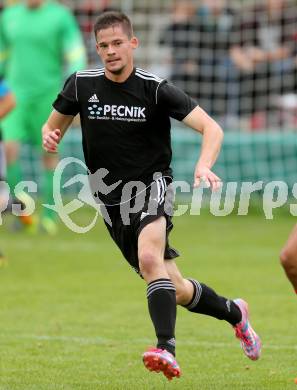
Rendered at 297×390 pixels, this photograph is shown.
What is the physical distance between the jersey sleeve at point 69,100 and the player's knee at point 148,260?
3.54 ft

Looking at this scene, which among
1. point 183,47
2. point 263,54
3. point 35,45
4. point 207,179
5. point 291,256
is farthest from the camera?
point 183,47

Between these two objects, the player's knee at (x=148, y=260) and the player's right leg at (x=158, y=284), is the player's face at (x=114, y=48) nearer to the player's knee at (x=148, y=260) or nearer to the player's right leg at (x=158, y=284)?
the player's right leg at (x=158, y=284)

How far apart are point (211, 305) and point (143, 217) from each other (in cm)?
88

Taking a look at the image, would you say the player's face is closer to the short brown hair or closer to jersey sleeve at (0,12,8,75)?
the short brown hair

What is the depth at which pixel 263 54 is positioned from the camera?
17594 mm

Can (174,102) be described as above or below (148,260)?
above

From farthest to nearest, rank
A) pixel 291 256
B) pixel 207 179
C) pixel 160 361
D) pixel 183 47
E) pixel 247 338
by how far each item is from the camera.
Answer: pixel 183 47
pixel 247 338
pixel 291 256
pixel 207 179
pixel 160 361

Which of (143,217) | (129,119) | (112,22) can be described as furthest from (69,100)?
(143,217)

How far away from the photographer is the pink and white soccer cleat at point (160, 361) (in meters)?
5.59

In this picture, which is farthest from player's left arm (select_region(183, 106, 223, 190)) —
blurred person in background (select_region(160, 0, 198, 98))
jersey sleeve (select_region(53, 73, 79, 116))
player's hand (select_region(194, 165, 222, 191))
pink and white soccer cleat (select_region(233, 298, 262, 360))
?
blurred person in background (select_region(160, 0, 198, 98))

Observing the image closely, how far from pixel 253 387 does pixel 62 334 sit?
2.02 meters

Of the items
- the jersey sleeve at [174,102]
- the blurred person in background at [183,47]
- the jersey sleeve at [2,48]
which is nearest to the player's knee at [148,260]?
the jersey sleeve at [174,102]

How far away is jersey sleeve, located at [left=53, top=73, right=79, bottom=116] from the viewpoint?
6641 millimetres

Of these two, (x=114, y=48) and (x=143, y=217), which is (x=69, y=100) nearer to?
(x=114, y=48)
